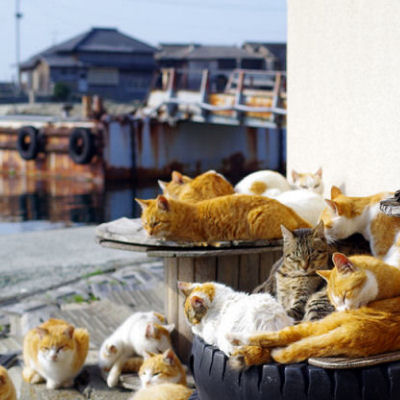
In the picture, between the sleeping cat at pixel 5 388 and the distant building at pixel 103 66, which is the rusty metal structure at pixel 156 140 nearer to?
the sleeping cat at pixel 5 388

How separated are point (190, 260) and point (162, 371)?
734 millimetres

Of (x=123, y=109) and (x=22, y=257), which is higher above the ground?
(x=123, y=109)

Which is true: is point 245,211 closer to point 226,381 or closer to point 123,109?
point 226,381

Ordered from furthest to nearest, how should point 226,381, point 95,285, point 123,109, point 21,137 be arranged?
1. point 123,109
2. point 21,137
3. point 95,285
4. point 226,381

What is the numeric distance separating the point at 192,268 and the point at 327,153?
1.11 m

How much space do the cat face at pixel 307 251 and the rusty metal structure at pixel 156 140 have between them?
1407cm

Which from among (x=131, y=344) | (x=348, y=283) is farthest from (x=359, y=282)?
(x=131, y=344)

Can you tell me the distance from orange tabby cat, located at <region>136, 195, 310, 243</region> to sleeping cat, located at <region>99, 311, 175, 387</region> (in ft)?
2.25

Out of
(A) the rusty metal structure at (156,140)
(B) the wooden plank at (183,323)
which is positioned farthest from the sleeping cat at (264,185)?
(A) the rusty metal structure at (156,140)

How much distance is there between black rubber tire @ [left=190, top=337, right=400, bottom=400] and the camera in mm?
2068

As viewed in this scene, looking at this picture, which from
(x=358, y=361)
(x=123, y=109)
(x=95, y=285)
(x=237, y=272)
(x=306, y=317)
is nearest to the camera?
(x=358, y=361)

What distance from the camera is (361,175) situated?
3611 millimetres

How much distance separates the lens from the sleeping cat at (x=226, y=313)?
2.37m

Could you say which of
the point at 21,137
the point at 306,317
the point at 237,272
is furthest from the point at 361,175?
the point at 21,137
